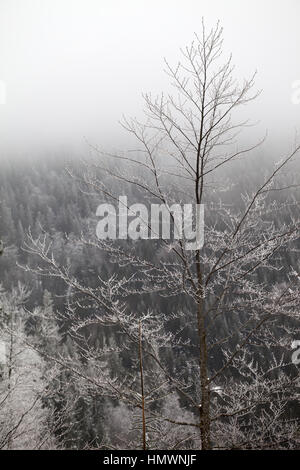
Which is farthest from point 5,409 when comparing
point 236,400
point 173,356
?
point 173,356

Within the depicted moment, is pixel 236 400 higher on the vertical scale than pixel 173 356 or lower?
higher

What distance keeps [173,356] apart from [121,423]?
51.5 feet

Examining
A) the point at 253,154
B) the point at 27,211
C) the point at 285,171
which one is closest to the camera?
the point at 285,171

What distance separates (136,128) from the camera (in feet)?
12.3

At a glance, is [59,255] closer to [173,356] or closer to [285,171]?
[173,356]

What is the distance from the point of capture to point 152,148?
381cm

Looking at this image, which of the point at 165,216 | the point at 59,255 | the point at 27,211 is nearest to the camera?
the point at 165,216

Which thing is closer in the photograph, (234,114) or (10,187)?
(234,114)

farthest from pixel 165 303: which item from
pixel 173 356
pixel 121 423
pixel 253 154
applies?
pixel 253 154

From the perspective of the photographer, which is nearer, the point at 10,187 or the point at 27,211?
the point at 27,211

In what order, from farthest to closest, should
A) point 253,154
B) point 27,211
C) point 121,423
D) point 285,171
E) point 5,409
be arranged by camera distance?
point 27,211 < point 121,423 < point 5,409 < point 253,154 < point 285,171

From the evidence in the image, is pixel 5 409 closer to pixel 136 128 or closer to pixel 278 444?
pixel 278 444

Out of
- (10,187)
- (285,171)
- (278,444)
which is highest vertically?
(285,171)

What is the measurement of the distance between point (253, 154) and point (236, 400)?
10.7 ft
